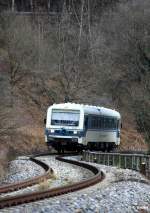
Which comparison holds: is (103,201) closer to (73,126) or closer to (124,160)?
(124,160)

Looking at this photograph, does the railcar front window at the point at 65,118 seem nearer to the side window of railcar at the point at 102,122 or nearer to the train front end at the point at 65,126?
the train front end at the point at 65,126

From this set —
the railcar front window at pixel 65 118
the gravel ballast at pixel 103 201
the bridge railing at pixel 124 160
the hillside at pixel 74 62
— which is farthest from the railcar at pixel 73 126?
the gravel ballast at pixel 103 201

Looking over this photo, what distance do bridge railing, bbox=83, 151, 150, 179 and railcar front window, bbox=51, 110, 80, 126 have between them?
4.70 meters

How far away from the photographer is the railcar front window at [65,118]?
131 ft

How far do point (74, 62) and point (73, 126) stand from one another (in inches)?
1059

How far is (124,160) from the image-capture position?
97.5 ft

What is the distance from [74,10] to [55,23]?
2992mm

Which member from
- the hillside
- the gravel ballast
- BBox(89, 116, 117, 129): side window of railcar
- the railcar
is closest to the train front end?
the railcar

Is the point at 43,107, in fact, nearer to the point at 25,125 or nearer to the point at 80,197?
the point at 25,125

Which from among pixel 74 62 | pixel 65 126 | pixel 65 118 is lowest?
pixel 65 126

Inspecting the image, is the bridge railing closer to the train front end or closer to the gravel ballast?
the train front end

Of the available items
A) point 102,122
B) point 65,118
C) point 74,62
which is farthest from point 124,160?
point 74,62

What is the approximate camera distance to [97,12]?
8300cm

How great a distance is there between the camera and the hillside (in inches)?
2210
